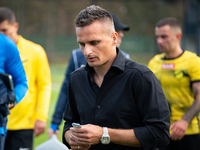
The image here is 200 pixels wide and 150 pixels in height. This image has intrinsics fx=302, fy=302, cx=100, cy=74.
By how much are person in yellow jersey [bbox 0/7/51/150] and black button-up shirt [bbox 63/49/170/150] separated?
7.22ft

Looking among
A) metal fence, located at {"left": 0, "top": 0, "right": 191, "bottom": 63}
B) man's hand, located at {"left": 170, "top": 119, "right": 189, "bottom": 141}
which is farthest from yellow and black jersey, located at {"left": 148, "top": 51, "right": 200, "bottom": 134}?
metal fence, located at {"left": 0, "top": 0, "right": 191, "bottom": 63}

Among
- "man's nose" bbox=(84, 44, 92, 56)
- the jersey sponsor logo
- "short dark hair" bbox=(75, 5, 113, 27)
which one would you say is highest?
"short dark hair" bbox=(75, 5, 113, 27)

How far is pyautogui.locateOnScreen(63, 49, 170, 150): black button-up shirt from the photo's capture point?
208 cm

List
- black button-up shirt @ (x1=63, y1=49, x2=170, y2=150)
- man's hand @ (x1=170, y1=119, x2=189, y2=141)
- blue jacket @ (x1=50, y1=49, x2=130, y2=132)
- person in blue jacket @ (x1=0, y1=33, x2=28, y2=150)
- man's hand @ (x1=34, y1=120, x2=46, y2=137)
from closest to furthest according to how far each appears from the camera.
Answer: black button-up shirt @ (x1=63, y1=49, x2=170, y2=150)
person in blue jacket @ (x1=0, y1=33, x2=28, y2=150)
man's hand @ (x1=170, y1=119, x2=189, y2=141)
blue jacket @ (x1=50, y1=49, x2=130, y2=132)
man's hand @ (x1=34, y1=120, x2=46, y2=137)

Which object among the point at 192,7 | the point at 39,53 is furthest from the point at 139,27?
the point at 39,53

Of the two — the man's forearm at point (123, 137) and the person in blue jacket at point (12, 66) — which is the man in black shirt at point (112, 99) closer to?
the man's forearm at point (123, 137)

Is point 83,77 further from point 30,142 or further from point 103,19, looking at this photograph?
point 30,142

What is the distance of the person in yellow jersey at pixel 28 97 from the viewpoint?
4.23 m

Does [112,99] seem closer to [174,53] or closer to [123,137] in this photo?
[123,137]

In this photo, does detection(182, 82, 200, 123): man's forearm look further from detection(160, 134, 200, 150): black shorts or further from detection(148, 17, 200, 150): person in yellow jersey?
detection(160, 134, 200, 150): black shorts

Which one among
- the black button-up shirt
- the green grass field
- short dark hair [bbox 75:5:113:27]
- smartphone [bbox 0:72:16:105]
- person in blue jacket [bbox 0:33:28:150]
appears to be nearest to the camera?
the black button-up shirt

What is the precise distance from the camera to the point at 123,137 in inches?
81.7

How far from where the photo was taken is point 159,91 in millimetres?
2143

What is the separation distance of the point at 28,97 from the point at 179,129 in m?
2.15
